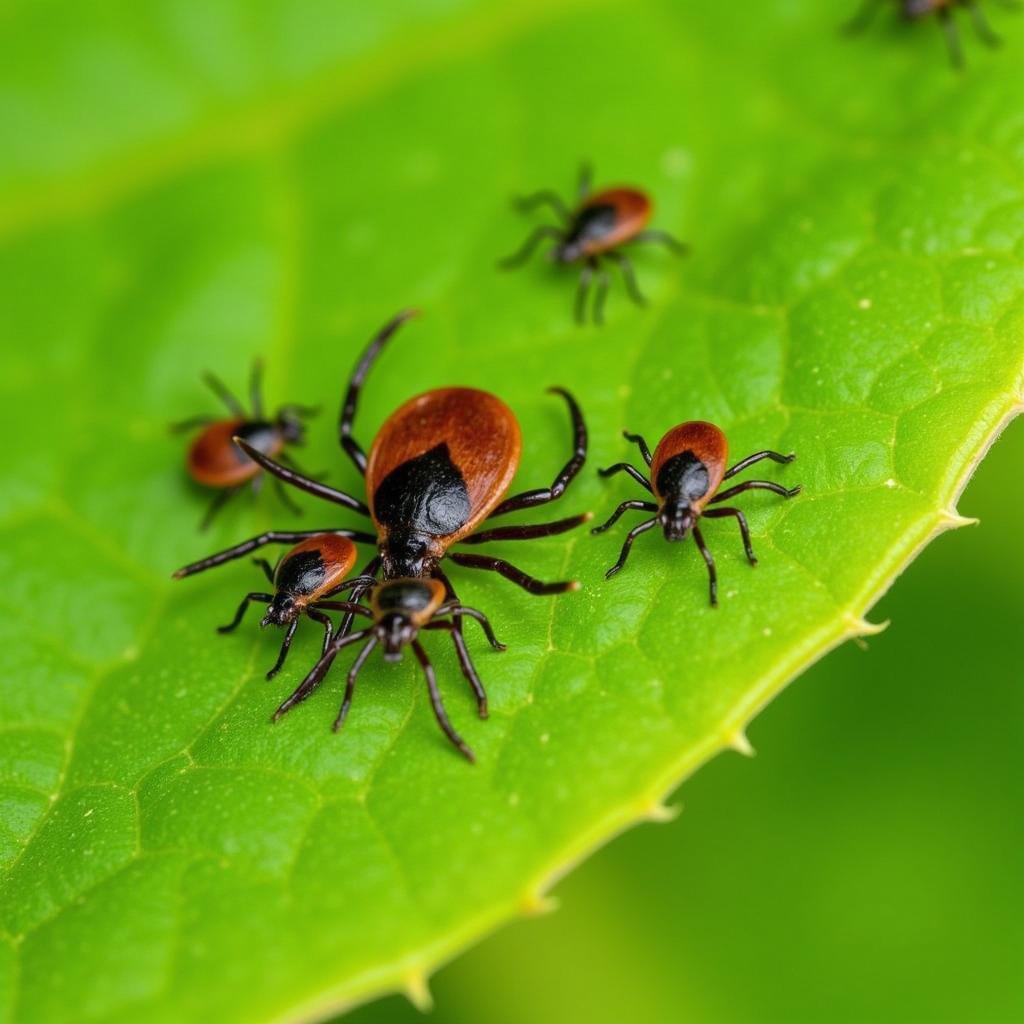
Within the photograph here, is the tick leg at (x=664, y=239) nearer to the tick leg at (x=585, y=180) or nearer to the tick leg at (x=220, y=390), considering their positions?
the tick leg at (x=585, y=180)

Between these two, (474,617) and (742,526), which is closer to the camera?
(742,526)

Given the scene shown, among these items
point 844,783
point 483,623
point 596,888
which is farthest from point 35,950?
point 844,783

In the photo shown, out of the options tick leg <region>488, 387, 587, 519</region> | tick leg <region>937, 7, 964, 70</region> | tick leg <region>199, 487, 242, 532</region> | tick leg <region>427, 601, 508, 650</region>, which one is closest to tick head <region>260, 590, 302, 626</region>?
tick leg <region>427, 601, 508, 650</region>

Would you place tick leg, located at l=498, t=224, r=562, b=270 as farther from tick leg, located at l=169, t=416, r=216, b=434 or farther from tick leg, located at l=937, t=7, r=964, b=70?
tick leg, located at l=937, t=7, r=964, b=70

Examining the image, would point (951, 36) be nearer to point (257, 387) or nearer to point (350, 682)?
point (257, 387)

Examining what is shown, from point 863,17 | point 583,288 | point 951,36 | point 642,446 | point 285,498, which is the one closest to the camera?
point 642,446

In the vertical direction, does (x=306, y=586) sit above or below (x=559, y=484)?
below

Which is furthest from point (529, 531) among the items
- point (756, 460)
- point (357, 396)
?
point (357, 396)
